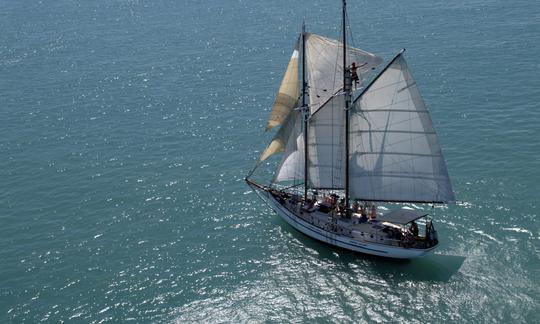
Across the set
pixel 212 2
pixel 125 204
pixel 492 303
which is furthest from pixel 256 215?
pixel 212 2

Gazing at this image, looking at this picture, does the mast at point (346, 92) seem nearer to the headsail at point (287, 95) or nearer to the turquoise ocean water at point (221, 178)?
the headsail at point (287, 95)

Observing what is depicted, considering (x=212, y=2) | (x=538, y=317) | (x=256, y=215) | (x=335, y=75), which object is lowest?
(x=538, y=317)

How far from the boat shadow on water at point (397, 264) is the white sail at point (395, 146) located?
241 inches

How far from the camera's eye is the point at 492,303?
60375mm

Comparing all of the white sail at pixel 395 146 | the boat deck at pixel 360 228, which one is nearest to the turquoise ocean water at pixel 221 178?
the boat deck at pixel 360 228

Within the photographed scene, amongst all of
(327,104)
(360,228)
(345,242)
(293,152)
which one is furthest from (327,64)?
(345,242)

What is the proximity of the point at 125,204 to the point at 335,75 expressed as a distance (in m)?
31.9

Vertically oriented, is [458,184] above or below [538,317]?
above

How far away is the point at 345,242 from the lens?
6931 centimetres

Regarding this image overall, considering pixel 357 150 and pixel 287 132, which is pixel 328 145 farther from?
pixel 287 132

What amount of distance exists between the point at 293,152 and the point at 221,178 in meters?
17.1

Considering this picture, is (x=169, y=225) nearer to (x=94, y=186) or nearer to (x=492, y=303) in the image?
(x=94, y=186)

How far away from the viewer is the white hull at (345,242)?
219 feet

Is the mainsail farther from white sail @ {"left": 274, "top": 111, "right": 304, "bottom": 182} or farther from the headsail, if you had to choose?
the headsail
